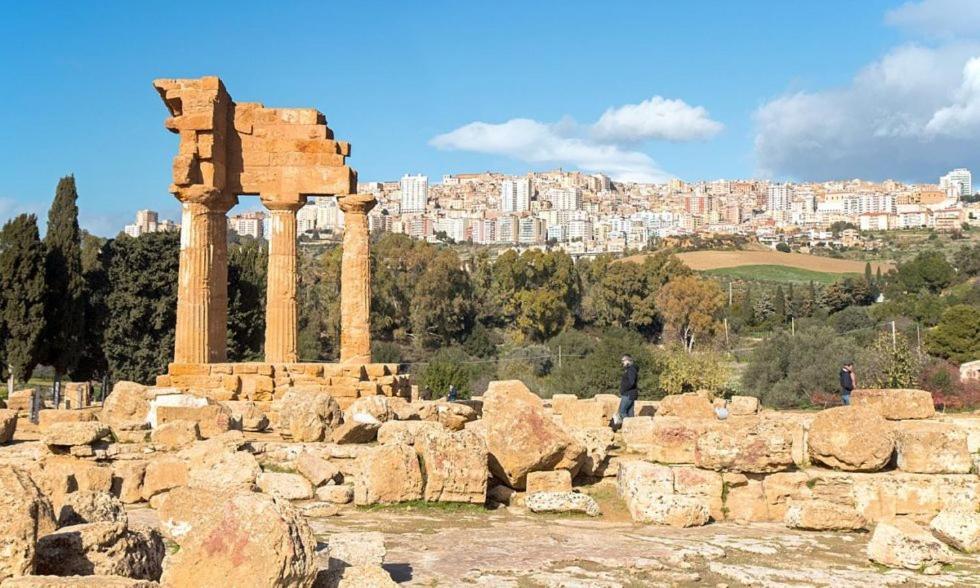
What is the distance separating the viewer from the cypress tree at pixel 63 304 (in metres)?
37.4

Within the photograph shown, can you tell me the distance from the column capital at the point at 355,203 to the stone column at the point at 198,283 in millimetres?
2547

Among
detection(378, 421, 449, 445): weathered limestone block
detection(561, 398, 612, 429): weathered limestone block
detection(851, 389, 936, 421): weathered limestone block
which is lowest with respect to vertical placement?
detection(561, 398, 612, 429): weathered limestone block

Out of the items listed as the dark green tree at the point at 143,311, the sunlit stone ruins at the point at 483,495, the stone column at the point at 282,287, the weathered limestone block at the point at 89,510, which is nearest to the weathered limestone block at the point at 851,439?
the sunlit stone ruins at the point at 483,495

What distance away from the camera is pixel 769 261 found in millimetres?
103750

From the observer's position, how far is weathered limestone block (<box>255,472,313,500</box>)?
10914mm

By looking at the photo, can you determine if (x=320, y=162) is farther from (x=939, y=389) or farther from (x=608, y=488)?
(x=939, y=389)

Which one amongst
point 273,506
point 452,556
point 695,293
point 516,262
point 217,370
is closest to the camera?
point 273,506

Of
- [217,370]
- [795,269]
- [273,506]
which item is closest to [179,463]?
[273,506]

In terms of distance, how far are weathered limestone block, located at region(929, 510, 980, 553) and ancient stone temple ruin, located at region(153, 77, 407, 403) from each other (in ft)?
38.6

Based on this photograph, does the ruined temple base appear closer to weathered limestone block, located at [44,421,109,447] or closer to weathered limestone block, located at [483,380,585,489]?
weathered limestone block, located at [44,421,109,447]

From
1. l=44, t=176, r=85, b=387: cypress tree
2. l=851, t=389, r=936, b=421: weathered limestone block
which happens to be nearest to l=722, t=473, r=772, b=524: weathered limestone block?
l=851, t=389, r=936, b=421: weathered limestone block

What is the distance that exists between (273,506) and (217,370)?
46.3 ft

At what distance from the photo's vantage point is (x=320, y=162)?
21.2 metres

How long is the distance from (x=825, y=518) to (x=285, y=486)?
19.1ft
